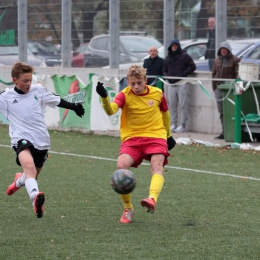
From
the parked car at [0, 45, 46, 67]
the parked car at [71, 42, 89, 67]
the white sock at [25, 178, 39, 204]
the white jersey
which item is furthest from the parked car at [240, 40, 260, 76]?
the white sock at [25, 178, 39, 204]

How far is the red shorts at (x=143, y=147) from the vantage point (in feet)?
25.1

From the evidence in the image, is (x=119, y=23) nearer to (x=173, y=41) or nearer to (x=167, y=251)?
(x=173, y=41)

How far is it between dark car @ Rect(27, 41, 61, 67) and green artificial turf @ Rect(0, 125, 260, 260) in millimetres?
7384

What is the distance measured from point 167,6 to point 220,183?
7713mm

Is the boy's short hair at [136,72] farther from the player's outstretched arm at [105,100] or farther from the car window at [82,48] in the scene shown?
the car window at [82,48]

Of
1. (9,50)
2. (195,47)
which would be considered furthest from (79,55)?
(195,47)

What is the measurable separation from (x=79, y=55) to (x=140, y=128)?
38.6ft

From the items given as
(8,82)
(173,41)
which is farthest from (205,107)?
(8,82)

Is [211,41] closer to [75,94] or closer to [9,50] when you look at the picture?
[75,94]

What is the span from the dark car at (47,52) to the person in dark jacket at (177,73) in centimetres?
424

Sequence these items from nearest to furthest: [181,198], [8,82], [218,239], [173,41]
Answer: [218,239] → [181,198] → [173,41] → [8,82]

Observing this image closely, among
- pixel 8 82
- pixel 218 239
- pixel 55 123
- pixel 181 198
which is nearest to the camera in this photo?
pixel 218 239

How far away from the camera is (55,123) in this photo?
58.6 feet

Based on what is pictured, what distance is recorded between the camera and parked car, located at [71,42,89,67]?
19172 millimetres
